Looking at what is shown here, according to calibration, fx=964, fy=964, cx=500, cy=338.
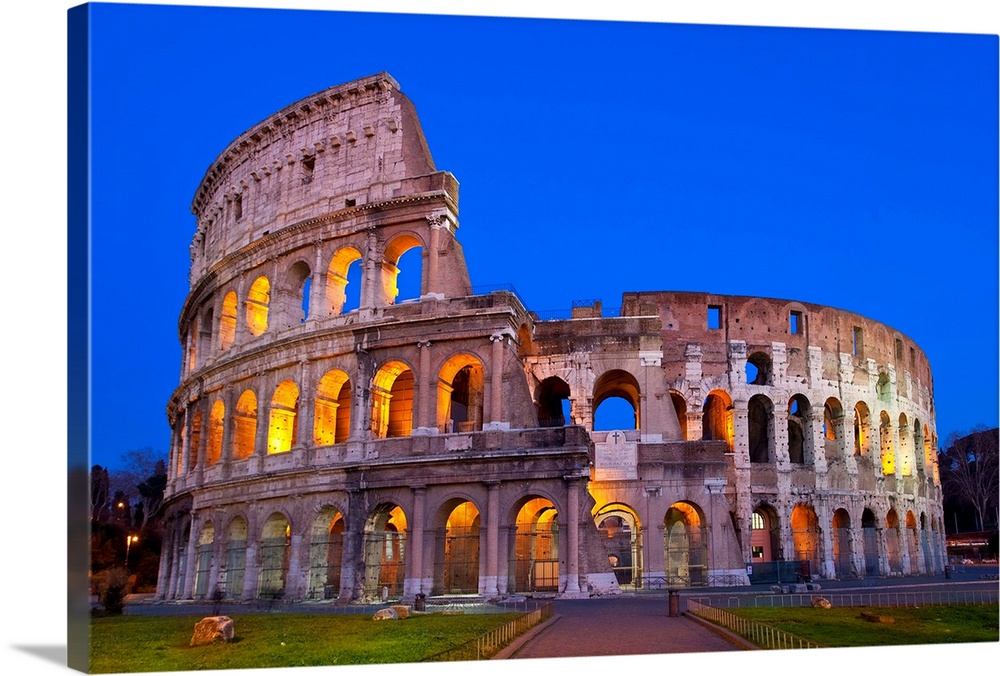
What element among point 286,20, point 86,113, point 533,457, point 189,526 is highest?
point 286,20

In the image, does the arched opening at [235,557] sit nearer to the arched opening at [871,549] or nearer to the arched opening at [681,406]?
the arched opening at [681,406]

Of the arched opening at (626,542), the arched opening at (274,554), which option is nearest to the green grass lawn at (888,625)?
the arched opening at (626,542)

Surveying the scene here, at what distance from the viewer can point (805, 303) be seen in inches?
1431

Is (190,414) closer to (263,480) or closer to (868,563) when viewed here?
(263,480)

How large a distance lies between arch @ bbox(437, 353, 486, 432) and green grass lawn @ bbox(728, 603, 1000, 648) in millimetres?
10230

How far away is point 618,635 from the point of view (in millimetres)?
15312

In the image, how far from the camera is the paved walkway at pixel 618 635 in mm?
13875

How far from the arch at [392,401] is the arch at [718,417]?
37.9 feet

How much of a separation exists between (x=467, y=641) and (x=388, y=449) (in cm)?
1183

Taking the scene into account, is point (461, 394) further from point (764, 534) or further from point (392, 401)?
point (764, 534)

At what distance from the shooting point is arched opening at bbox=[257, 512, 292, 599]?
27.1 metres

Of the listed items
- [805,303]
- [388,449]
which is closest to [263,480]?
[388,449]

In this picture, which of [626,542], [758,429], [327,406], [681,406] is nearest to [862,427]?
[758,429]

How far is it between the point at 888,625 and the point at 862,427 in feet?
75.6
